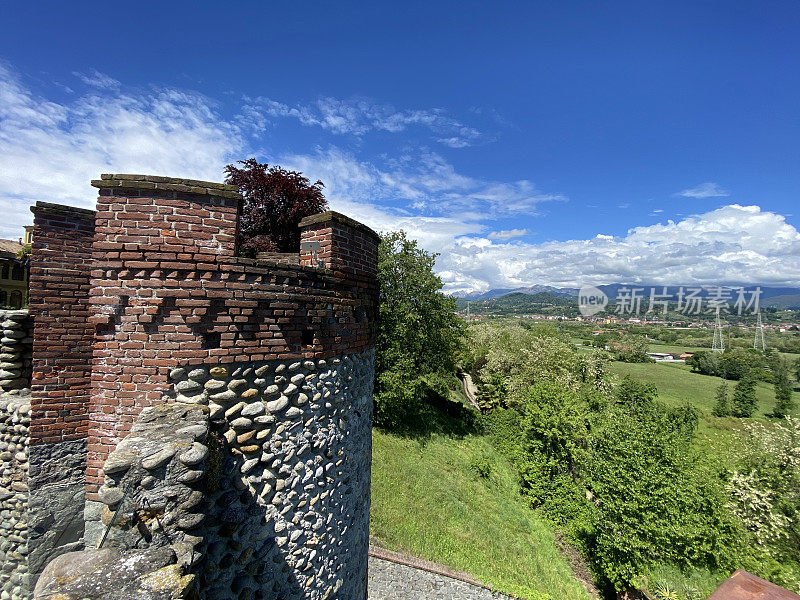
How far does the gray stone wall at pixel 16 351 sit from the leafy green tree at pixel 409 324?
13.8m

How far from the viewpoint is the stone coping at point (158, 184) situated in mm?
2975

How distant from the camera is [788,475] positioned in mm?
16312

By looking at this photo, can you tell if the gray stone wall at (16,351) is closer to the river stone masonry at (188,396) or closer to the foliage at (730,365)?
the river stone masonry at (188,396)

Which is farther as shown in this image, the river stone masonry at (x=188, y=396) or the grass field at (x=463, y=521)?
the grass field at (x=463, y=521)

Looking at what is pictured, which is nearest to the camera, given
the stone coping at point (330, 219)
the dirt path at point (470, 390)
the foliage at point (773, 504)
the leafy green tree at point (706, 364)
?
the stone coping at point (330, 219)

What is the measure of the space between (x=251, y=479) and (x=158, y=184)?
2.79 m

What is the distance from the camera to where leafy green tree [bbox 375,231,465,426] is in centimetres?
1784

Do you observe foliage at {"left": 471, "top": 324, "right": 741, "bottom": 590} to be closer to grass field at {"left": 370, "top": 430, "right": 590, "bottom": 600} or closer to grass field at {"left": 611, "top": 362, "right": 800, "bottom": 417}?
grass field at {"left": 370, "top": 430, "right": 590, "bottom": 600}

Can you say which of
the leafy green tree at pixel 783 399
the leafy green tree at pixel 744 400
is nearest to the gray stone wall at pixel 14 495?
the leafy green tree at pixel 783 399

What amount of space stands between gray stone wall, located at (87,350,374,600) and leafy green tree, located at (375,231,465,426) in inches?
529

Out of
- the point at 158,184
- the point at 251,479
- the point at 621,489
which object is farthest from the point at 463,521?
the point at 158,184

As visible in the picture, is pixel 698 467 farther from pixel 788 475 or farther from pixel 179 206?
pixel 179 206

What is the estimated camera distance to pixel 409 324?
1903 cm

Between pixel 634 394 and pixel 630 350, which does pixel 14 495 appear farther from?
pixel 630 350
